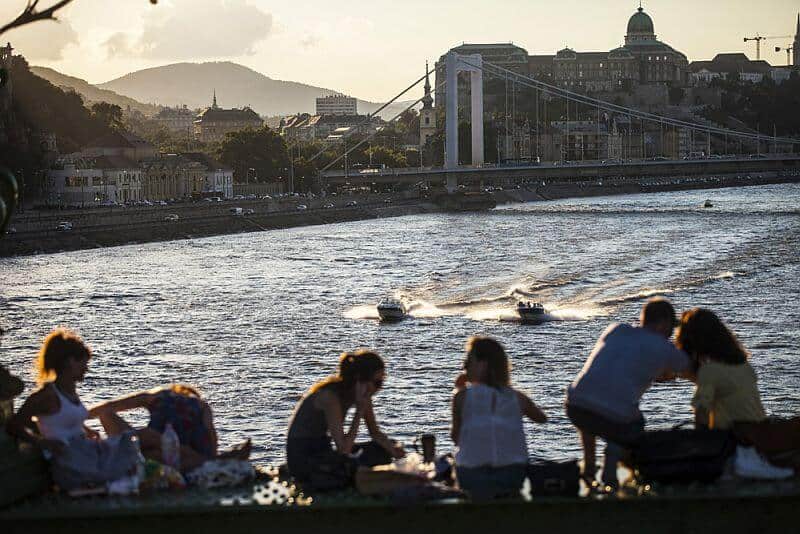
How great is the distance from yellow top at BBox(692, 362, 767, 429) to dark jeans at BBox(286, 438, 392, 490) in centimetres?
107

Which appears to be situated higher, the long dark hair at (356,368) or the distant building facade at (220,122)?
the distant building facade at (220,122)

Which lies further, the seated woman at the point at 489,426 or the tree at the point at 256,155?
the tree at the point at 256,155

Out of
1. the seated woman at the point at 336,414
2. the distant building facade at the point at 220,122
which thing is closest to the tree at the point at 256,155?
the seated woman at the point at 336,414

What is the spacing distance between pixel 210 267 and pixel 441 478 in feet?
121

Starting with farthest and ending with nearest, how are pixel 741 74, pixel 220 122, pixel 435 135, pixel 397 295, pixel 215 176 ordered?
pixel 741 74, pixel 220 122, pixel 435 135, pixel 215 176, pixel 397 295

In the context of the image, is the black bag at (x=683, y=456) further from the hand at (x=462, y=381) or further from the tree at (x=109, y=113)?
the tree at (x=109, y=113)

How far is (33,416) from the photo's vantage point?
5.40m

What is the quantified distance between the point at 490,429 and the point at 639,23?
18892 cm

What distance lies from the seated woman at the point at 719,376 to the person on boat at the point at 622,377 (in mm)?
67

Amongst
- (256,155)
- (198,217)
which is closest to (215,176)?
(256,155)

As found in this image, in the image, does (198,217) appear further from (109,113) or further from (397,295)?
(109,113)

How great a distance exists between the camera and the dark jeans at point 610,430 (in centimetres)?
539

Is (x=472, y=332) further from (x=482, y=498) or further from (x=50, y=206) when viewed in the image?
(x=50, y=206)

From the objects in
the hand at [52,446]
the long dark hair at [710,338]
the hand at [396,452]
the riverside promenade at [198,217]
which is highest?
the long dark hair at [710,338]
